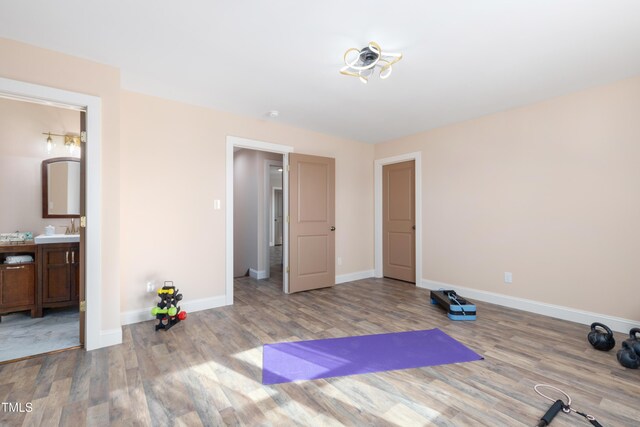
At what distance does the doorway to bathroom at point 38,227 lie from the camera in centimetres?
299

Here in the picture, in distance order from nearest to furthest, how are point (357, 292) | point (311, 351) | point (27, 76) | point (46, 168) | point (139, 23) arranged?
1. point (139, 23)
2. point (27, 76)
3. point (311, 351)
4. point (46, 168)
5. point (357, 292)

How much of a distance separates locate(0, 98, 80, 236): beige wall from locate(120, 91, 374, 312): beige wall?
153cm

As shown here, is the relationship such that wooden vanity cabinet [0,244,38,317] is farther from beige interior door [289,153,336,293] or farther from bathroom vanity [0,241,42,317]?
beige interior door [289,153,336,293]

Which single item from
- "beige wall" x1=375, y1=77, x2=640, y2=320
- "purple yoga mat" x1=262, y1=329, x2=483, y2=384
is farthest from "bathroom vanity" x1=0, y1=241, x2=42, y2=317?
"beige wall" x1=375, y1=77, x2=640, y2=320

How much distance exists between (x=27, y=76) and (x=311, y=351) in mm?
3211

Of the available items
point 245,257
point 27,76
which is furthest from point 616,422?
point 245,257

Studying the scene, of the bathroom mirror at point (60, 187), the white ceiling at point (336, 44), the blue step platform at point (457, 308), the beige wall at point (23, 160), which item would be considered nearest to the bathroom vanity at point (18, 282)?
the beige wall at point (23, 160)

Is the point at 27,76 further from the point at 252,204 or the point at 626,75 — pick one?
the point at 626,75

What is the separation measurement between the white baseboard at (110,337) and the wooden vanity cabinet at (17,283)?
4.74 ft

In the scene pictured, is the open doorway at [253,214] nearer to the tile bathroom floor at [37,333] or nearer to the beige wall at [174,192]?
the beige wall at [174,192]

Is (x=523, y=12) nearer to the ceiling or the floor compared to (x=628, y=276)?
nearer to the ceiling

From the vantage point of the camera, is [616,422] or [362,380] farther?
[362,380]

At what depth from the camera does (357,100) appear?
3.27 metres

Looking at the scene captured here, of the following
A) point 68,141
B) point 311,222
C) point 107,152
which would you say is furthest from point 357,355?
point 68,141
